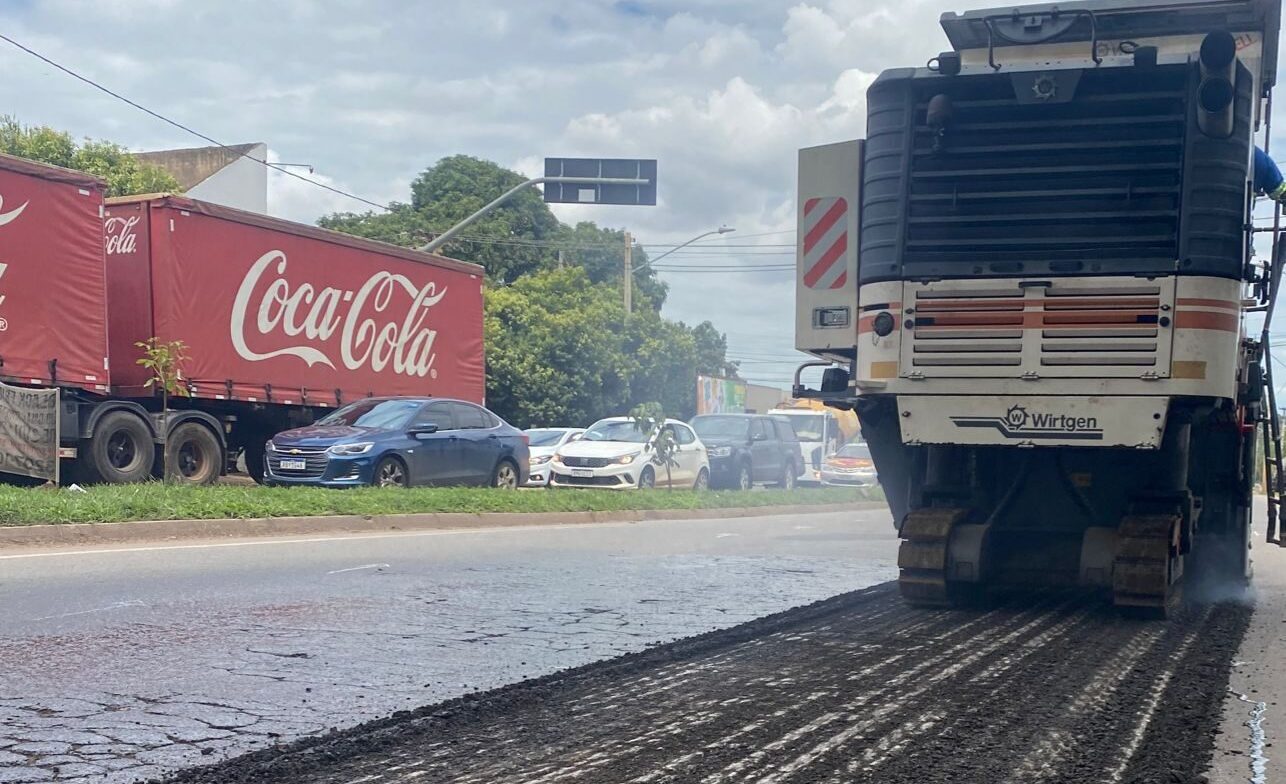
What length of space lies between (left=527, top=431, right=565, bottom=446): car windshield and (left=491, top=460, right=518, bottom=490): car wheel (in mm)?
6494

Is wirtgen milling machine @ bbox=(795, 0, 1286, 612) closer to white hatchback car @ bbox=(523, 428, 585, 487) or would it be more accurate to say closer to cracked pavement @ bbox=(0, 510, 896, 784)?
cracked pavement @ bbox=(0, 510, 896, 784)

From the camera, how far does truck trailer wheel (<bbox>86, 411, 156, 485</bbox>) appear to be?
58.7 ft

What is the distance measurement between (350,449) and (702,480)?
9.37m

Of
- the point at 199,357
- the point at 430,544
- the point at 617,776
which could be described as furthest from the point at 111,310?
the point at 617,776

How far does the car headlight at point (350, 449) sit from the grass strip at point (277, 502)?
2.86ft

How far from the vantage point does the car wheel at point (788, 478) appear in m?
29.3

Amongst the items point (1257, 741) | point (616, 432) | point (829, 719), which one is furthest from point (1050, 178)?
point (616, 432)

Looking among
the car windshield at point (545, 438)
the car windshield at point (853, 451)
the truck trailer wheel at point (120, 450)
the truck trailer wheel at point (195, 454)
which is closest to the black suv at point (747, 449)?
the car windshield at point (545, 438)

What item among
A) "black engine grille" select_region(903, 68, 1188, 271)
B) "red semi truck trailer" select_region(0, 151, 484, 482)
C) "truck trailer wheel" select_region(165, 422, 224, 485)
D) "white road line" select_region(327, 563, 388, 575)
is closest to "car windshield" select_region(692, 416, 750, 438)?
"red semi truck trailer" select_region(0, 151, 484, 482)

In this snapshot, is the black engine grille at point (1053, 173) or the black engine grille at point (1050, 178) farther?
the black engine grille at point (1053, 173)

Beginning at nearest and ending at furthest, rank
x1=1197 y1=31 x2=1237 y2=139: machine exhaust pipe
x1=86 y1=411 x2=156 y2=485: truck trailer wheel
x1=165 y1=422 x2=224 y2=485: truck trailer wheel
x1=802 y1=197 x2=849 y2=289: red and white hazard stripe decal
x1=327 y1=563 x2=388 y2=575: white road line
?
x1=1197 y1=31 x2=1237 y2=139: machine exhaust pipe
x1=802 y1=197 x2=849 y2=289: red and white hazard stripe decal
x1=327 y1=563 x2=388 y2=575: white road line
x1=86 y1=411 x2=156 y2=485: truck trailer wheel
x1=165 y1=422 x2=224 y2=485: truck trailer wheel

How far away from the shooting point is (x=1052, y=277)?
8.19 meters

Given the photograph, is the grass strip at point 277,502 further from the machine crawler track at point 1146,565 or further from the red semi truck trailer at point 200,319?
the machine crawler track at point 1146,565

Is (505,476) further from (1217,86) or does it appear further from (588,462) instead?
(1217,86)
